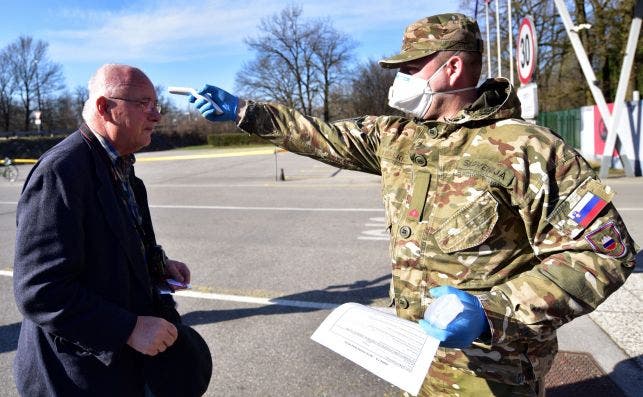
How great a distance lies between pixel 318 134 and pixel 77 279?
1218mm

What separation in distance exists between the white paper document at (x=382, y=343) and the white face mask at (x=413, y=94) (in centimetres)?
86

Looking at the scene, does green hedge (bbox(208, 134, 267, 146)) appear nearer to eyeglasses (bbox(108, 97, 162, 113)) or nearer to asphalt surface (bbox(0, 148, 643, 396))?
asphalt surface (bbox(0, 148, 643, 396))

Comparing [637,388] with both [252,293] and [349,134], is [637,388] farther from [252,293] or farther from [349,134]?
[252,293]

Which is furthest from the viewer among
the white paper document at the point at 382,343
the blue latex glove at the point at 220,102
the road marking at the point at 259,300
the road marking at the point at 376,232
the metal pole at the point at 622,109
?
the metal pole at the point at 622,109

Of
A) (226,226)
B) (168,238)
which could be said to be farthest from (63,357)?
(226,226)

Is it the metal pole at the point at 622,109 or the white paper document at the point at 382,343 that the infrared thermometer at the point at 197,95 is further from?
the metal pole at the point at 622,109

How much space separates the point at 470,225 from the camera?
177cm

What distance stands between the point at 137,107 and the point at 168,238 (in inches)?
240

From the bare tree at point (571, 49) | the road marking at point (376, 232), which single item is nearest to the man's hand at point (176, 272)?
the road marking at point (376, 232)

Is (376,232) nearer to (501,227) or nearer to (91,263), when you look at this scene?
(501,227)

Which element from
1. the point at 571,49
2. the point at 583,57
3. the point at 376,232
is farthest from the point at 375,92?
the point at 376,232

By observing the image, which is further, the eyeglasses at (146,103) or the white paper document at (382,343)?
the eyeglasses at (146,103)

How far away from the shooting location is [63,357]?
1.85 m

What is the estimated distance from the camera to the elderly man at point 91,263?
5.66ft
